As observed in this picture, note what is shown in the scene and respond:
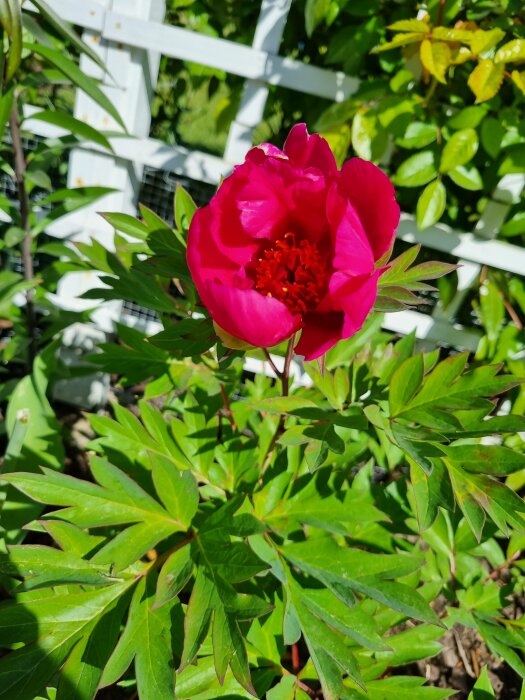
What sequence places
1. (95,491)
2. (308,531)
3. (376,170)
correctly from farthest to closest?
(308,531) < (95,491) < (376,170)

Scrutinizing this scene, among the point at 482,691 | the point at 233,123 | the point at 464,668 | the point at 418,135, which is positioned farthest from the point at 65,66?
the point at 464,668

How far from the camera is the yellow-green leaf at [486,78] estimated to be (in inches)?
49.4

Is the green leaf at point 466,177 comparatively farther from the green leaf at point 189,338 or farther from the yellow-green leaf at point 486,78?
the green leaf at point 189,338

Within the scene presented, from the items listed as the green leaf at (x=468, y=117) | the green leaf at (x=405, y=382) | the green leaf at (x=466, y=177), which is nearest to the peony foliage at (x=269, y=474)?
the green leaf at (x=405, y=382)

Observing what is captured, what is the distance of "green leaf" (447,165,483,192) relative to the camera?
1.47m

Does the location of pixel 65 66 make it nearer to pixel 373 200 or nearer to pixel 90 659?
pixel 373 200

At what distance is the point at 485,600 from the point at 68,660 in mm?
760

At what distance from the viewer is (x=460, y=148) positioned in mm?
1397

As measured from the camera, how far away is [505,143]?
1.41 meters

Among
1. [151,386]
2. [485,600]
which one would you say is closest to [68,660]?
[151,386]

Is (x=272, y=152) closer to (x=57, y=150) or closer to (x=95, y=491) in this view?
(x=95, y=491)

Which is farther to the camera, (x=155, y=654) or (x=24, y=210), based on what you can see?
(x=24, y=210)

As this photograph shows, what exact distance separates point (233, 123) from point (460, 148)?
A: 0.61m

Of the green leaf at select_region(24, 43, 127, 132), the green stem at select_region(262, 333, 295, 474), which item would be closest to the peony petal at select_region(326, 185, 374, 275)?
the green stem at select_region(262, 333, 295, 474)
